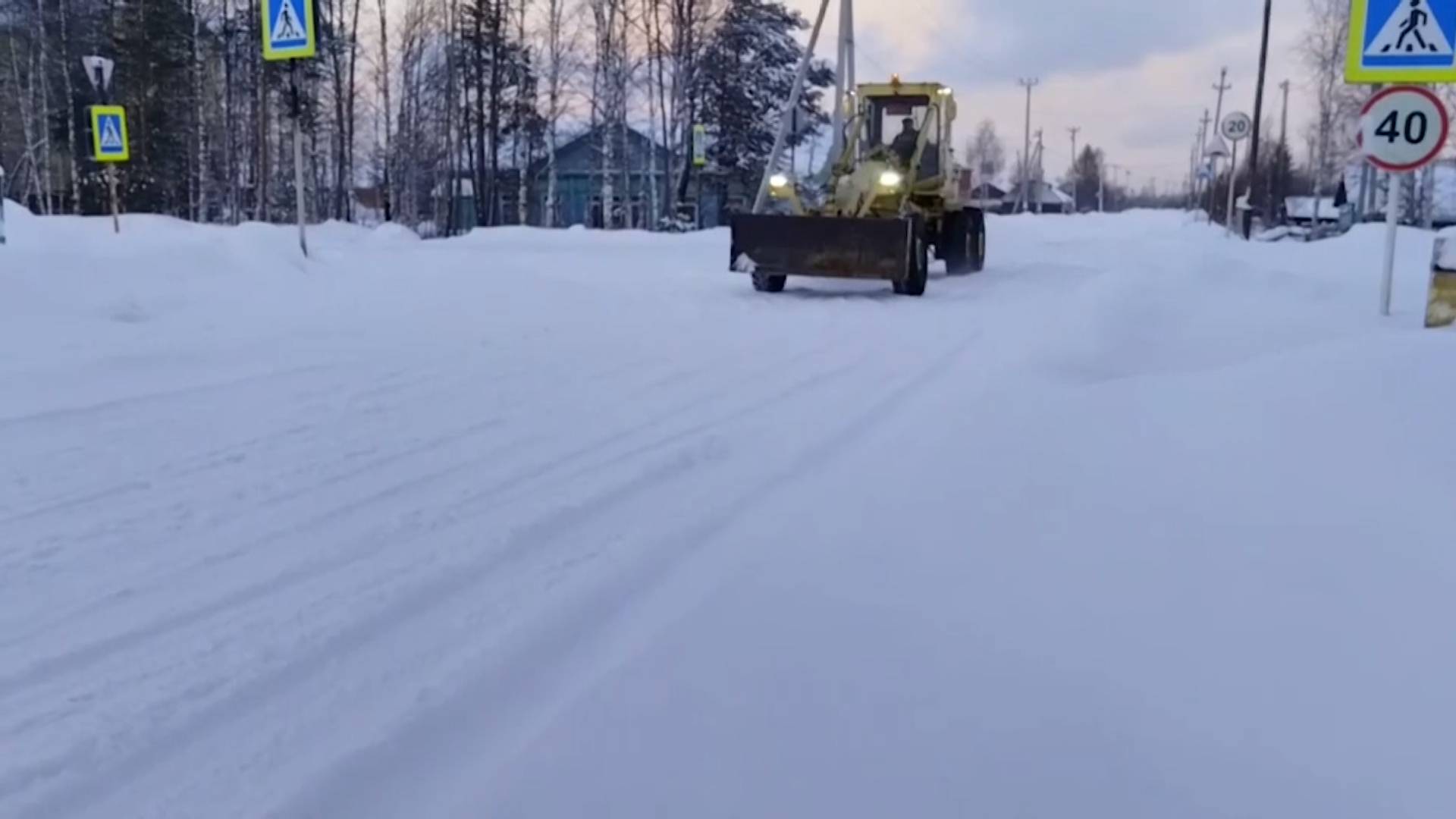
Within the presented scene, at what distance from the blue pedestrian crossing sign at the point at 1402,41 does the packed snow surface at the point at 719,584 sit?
8.31 feet

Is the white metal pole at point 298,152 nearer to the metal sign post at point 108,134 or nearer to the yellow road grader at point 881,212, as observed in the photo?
the metal sign post at point 108,134

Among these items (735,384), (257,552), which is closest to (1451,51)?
(735,384)

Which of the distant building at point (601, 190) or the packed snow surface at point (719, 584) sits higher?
the distant building at point (601, 190)

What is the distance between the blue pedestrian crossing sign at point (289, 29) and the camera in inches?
508

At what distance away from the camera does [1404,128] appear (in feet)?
31.6

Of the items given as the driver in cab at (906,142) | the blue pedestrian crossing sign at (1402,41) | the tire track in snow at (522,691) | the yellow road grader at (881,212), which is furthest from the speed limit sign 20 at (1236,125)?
the tire track in snow at (522,691)

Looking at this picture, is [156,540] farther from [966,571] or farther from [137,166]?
[137,166]

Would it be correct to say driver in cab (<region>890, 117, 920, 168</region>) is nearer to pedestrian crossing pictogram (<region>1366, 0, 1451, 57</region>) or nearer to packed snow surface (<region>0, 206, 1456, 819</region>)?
pedestrian crossing pictogram (<region>1366, 0, 1451, 57</region>)

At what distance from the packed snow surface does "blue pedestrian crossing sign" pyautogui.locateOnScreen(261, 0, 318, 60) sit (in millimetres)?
5734

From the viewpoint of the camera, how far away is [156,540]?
13.3 feet

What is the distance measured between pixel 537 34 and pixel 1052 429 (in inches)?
1678

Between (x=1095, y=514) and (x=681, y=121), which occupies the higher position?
(x=681, y=121)

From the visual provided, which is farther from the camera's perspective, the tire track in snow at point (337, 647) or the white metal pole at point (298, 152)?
the white metal pole at point (298, 152)

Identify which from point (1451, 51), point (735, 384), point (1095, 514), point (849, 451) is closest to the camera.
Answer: point (1095, 514)
